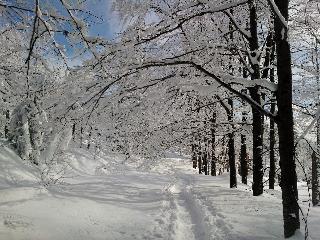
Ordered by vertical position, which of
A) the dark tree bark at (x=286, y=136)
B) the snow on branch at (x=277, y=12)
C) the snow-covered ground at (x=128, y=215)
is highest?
the snow on branch at (x=277, y=12)

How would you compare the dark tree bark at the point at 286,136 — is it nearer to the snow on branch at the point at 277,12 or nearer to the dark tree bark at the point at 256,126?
the snow on branch at the point at 277,12

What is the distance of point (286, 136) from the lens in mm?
8070

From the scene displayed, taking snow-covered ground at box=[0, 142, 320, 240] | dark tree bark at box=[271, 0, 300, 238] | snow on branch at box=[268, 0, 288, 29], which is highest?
→ snow on branch at box=[268, 0, 288, 29]

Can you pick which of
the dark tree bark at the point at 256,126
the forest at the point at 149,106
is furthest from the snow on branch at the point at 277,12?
the dark tree bark at the point at 256,126

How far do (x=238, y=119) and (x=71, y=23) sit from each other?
14306mm

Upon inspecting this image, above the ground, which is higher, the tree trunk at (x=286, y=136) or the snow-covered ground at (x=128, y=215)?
the tree trunk at (x=286, y=136)

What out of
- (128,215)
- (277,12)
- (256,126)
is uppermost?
(277,12)

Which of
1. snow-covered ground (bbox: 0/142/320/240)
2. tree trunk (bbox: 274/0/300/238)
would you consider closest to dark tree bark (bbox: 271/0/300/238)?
tree trunk (bbox: 274/0/300/238)

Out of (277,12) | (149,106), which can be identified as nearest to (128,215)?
(149,106)

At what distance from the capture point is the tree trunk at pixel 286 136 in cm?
802

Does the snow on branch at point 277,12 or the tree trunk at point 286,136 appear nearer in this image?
the snow on branch at point 277,12

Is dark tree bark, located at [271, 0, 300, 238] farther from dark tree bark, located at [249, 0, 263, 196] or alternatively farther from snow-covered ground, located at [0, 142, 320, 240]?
dark tree bark, located at [249, 0, 263, 196]

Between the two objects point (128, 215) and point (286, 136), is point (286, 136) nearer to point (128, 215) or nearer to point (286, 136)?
point (286, 136)

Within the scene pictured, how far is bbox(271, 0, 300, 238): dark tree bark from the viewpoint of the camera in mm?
8016
